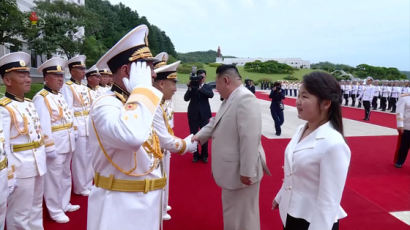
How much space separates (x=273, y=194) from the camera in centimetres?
448

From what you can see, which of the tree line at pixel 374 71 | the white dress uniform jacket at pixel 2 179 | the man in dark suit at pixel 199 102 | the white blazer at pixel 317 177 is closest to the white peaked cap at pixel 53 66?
the white dress uniform jacket at pixel 2 179

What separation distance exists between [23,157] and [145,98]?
219 cm

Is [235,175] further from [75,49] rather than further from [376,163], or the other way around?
[75,49]

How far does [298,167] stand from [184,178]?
3.57 m

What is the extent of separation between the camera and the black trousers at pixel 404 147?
18.7 ft

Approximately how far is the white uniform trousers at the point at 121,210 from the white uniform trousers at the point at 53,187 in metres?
2.33

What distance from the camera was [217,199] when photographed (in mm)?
4301

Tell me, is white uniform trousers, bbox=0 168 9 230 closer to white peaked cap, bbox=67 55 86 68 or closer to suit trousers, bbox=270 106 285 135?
white peaked cap, bbox=67 55 86 68

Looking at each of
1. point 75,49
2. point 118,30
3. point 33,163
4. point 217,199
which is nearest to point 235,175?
point 217,199

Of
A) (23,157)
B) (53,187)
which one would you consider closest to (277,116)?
(53,187)

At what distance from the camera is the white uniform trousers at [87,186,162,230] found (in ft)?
5.50

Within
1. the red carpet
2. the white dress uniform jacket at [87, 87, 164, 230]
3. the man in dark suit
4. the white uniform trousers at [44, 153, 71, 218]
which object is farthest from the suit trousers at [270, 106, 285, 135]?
the white dress uniform jacket at [87, 87, 164, 230]

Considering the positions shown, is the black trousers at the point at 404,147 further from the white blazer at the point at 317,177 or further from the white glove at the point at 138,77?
the white glove at the point at 138,77

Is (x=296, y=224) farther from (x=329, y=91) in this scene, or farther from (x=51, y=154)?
(x=51, y=154)
